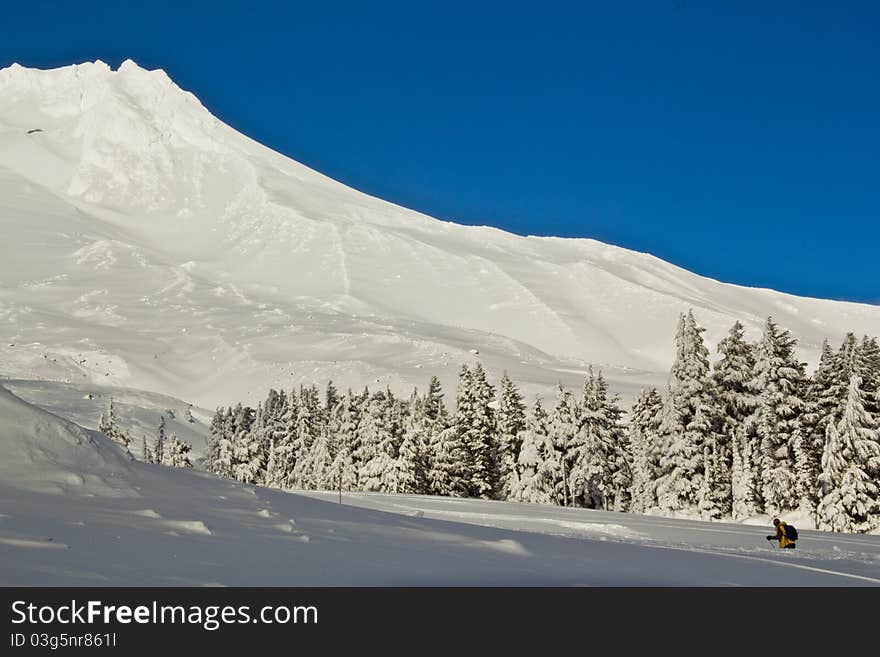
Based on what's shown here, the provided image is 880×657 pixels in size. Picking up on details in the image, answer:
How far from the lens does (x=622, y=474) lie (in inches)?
2431

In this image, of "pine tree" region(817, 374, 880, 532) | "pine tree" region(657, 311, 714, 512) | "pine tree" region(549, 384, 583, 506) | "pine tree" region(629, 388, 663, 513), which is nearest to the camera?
"pine tree" region(817, 374, 880, 532)

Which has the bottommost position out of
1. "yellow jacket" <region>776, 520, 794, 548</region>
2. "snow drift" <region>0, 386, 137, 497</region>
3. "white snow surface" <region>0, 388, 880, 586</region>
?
"yellow jacket" <region>776, 520, 794, 548</region>

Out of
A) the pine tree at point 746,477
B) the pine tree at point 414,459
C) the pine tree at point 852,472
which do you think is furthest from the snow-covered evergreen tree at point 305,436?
the pine tree at point 852,472

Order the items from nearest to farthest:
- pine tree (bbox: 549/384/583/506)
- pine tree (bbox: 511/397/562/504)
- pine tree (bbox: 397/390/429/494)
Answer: pine tree (bbox: 511/397/562/504) < pine tree (bbox: 549/384/583/506) < pine tree (bbox: 397/390/429/494)

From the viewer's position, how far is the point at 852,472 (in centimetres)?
3741

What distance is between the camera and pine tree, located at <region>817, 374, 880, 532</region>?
37031 mm

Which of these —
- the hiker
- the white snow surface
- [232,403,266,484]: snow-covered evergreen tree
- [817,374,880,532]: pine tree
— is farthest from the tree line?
the white snow surface

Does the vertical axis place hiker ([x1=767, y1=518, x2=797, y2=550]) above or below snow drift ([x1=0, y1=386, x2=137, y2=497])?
below

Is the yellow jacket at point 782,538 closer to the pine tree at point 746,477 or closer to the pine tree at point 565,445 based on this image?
the pine tree at point 746,477

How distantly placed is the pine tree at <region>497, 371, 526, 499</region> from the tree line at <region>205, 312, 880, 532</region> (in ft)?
0.32

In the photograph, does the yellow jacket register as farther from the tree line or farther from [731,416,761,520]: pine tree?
[731,416,761,520]: pine tree

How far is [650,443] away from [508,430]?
11.1m
